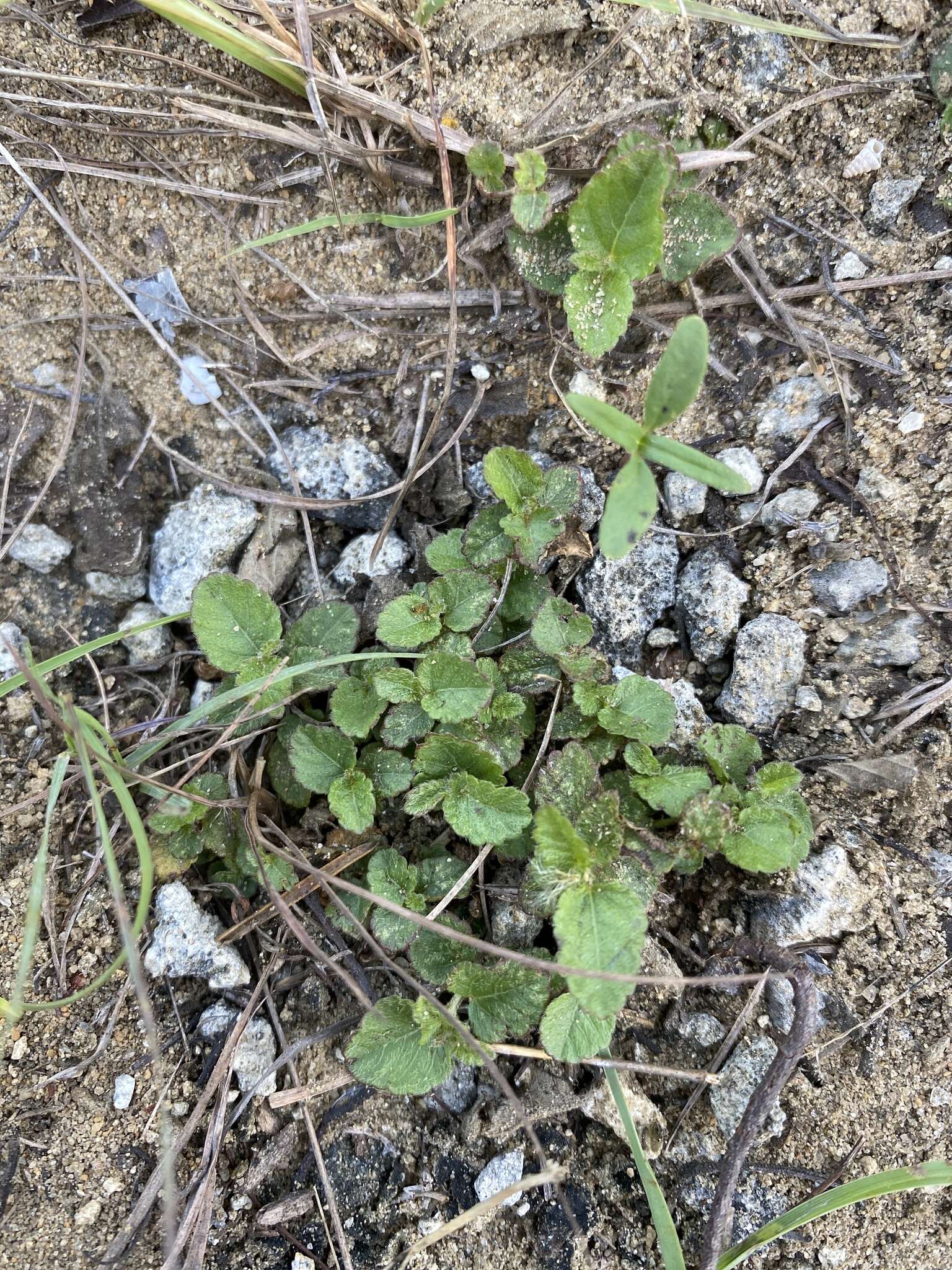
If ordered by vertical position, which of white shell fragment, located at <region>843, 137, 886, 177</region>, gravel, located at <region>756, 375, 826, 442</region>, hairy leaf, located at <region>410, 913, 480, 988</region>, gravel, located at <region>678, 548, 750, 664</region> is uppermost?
white shell fragment, located at <region>843, 137, 886, 177</region>

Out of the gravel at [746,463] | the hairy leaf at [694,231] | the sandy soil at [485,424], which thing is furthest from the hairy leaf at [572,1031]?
the hairy leaf at [694,231]

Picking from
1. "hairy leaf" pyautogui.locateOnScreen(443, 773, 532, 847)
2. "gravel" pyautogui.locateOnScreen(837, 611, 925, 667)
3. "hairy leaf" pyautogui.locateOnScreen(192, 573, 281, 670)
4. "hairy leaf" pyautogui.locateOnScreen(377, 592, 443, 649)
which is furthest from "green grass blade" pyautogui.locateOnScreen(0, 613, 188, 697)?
"gravel" pyautogui.locateOnScreen(837, 611, 925, 667)

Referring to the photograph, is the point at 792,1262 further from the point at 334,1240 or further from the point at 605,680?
the point at 605,680

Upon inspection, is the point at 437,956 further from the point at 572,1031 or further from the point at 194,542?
the point at 194,542

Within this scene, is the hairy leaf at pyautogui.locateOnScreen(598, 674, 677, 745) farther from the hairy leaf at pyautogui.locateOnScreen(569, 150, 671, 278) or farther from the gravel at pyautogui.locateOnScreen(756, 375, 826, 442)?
the hairy leaf at pyautogui.locateOnScreen(569, 150, 671, 278)

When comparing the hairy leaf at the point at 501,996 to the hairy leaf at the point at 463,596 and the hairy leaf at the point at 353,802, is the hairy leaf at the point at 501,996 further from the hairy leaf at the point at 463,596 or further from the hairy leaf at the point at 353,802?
the hairy leaf at the point at 463,596

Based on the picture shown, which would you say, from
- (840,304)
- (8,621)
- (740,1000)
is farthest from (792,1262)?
(8,621)
